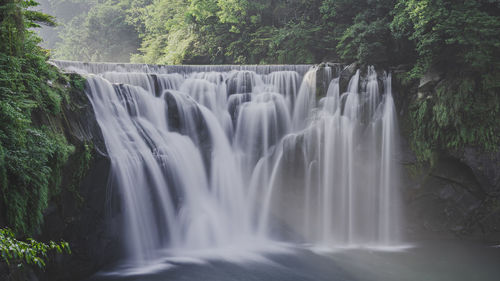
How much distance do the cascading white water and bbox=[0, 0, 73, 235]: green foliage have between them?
104 inches

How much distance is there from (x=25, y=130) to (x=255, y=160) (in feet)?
25.8

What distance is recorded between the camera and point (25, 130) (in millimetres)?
6164

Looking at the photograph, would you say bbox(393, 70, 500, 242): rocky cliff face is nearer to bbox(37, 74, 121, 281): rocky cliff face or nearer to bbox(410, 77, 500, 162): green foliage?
bbox(410, 77, 500, 162): green foliage

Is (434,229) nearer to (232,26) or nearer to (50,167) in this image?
(50,167)

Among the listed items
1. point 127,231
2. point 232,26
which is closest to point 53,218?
point 127,231

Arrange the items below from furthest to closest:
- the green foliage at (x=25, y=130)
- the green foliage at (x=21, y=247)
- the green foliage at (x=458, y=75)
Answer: the green foliage at (x=458, y=75) → the green foliage at (x=25, y=130) → the green foliage at (x=21, y=247)

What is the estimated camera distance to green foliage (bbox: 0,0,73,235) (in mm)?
5766

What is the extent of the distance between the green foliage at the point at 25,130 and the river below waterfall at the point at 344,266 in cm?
311

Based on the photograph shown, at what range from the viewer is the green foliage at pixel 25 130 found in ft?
18.9

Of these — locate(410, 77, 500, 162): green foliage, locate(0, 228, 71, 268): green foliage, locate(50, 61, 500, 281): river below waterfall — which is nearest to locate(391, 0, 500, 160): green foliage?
locate(410, 77, 500, 162): green foliage

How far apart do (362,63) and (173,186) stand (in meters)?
8.57

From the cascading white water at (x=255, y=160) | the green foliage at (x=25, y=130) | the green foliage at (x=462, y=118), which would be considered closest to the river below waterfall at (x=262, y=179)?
the cascading white water at (x=255, y=160)

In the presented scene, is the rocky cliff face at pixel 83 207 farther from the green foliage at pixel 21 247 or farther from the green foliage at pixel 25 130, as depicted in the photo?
the green foliage at pixel 21 247

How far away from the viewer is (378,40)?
1413cm
